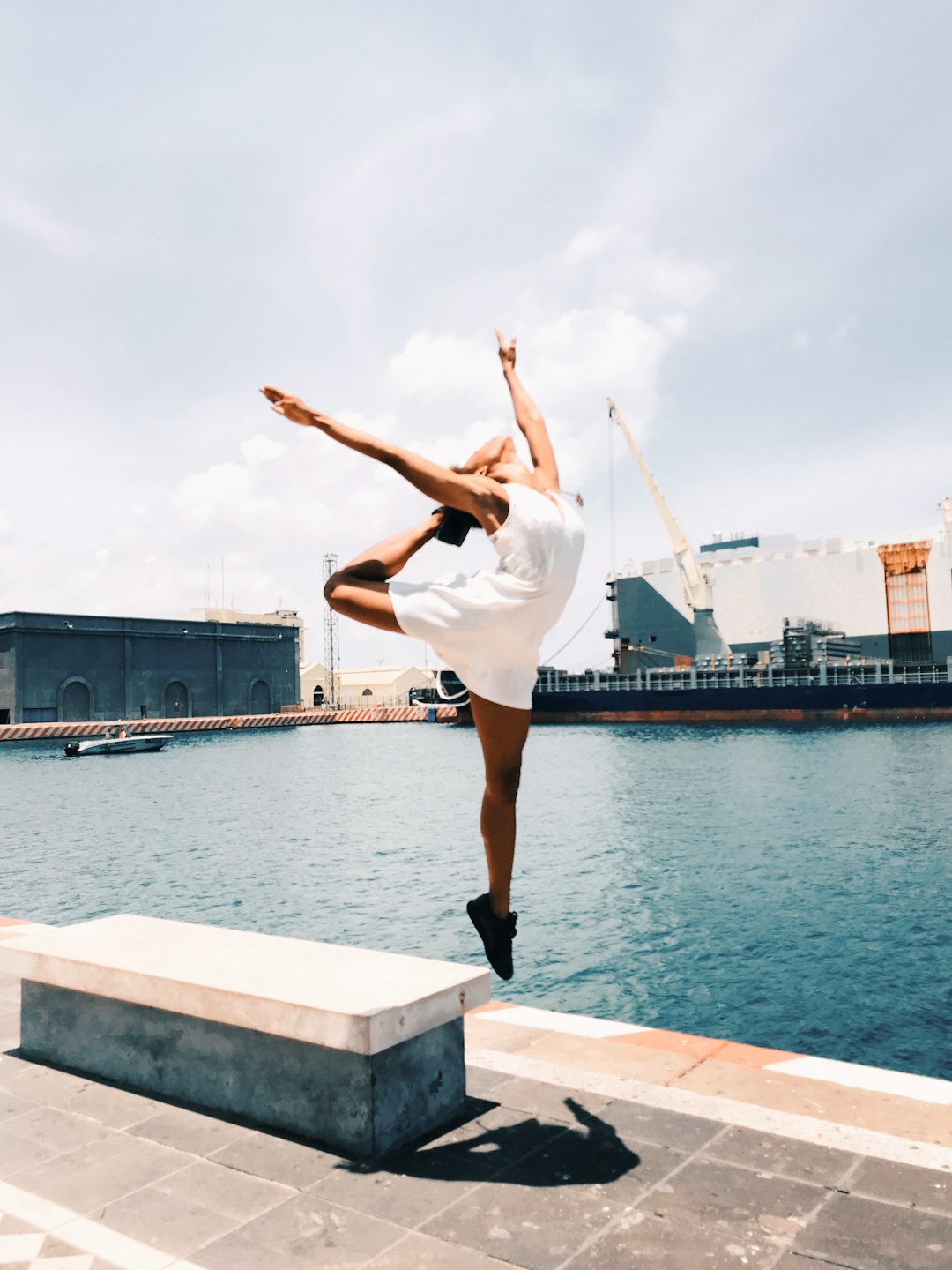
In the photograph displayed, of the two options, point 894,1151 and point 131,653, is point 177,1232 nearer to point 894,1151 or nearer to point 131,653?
point 894,1151

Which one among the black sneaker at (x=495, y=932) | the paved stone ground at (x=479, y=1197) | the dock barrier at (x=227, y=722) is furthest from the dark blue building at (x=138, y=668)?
the black sneaker at (x=495, y=932)

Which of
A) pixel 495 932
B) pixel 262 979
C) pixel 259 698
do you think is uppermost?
pixel 259 698

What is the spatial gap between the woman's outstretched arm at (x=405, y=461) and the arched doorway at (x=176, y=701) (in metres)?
83.9

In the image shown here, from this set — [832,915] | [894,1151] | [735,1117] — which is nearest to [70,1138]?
[735,1117]

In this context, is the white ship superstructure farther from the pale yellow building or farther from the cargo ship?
the pale yellow building

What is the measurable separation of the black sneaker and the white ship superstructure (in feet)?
267

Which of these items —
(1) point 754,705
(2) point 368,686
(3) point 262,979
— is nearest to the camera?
(3) point 262,979

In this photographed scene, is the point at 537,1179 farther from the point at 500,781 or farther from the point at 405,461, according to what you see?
the point at 405,461

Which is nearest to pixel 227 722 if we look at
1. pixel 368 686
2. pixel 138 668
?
pixel 138 668

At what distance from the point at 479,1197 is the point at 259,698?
294 feet

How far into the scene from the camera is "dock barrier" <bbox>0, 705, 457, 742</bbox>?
242ft

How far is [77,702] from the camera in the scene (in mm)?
77500

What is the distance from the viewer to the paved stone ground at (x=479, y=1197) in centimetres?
340

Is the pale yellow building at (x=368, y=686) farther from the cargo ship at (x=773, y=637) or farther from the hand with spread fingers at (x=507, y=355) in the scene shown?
the hand with spread fingers at (x=507, y=355)
